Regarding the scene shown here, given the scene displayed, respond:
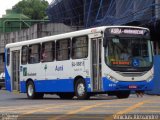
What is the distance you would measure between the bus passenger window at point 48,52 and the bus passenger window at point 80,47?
2.04 metres

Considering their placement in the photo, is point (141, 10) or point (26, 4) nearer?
point (141, 10)

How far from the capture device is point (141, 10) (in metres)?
45.0

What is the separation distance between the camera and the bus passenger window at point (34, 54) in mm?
28344

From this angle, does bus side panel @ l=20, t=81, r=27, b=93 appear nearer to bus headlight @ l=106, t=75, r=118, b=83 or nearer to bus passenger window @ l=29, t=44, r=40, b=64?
bus passenger window @ l=29, t=44, r=40, b=64

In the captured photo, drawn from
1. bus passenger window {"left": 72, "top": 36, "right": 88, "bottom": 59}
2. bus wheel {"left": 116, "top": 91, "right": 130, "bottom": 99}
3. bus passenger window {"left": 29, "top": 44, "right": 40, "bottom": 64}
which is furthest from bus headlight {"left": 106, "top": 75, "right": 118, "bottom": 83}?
bus passenger window {"left": 29, "top": 44, "right": 40, "bottom": 64}

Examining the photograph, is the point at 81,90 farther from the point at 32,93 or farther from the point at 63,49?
the point at 32,93

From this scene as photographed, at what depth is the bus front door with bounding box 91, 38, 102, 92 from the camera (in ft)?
77.0

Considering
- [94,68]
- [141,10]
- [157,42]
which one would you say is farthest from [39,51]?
[157,42]

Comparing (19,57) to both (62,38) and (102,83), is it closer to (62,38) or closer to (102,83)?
(62,38)

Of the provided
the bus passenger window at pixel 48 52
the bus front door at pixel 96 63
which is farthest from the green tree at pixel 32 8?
the bus front door at pixel 96 63

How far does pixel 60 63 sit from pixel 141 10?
2020 cm

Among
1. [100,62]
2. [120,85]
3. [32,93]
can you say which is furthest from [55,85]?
[120,85]

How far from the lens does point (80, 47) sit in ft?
80.8

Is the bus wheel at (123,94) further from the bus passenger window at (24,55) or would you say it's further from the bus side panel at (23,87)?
the bus passenger window at (24,55)
